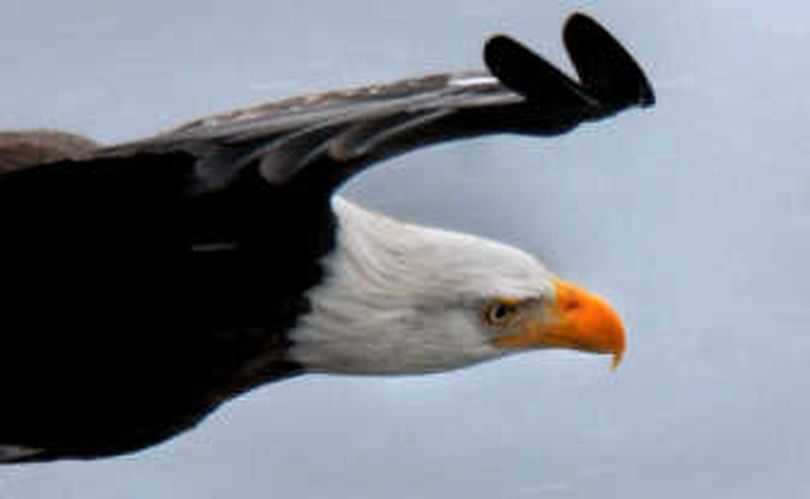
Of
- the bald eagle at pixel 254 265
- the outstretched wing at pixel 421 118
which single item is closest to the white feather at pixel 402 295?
the bald eagle at pixel 254 265

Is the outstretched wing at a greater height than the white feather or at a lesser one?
greater

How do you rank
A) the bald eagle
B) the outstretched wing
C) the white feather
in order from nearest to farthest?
the outstretched wing → the bald eagle → the white feather

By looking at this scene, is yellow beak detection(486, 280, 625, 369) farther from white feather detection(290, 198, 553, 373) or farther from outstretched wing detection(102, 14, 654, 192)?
outstretched wing detection(102, 14, 654, 192)

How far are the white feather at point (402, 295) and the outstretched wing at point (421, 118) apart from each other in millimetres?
386

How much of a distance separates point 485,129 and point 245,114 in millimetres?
548

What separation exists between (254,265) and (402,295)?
14.2 inches

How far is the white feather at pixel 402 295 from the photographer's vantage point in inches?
445

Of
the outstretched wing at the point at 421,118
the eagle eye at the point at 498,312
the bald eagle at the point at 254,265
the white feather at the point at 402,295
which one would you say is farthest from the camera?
the eagle eye at the point at 498,312

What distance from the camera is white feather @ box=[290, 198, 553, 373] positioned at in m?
11.3

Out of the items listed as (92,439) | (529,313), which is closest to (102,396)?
(92,439)

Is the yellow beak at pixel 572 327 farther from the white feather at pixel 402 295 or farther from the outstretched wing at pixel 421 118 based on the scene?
the outstretched wing at pixel 421 118

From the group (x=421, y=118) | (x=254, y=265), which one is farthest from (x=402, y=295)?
(x=421, y=118)

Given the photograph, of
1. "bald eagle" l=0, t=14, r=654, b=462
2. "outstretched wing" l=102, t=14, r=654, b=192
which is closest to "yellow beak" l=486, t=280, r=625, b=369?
"bald eagle" l=0, t=14, r=654, b=462

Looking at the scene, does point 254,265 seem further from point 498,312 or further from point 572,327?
point 572,327
